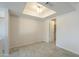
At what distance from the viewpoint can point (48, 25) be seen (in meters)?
5.01

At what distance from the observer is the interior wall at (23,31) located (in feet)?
11.2

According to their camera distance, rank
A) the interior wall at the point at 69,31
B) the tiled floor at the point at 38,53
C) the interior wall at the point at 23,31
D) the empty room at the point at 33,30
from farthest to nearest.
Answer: the interior wall at the point at 23,31 → the interior wall at the point at 69,31 → the empty room at the point at 33,30 → the tiled floor at the point at 38,53

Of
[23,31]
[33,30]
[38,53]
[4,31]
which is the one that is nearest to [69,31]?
[38,53]

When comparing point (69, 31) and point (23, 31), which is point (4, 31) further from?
point (69, 31)

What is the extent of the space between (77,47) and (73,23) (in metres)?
0.84

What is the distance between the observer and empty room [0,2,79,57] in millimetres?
2701

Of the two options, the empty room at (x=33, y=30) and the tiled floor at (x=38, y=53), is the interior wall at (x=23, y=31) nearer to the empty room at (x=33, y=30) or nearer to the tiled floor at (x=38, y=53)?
the empty room at (x=33, y=30)

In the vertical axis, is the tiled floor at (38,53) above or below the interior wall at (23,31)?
below

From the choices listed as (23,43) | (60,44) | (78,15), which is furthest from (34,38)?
(78,15)

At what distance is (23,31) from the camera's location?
379 cm

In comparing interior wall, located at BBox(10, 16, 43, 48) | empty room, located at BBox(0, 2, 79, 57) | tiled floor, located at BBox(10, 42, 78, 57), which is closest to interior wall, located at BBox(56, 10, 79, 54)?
empty room, located at BBox(0, 2, 79, 57)

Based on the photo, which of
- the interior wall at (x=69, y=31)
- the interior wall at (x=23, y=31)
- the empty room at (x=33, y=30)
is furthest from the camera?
the interior wall at (x=23, y=31)

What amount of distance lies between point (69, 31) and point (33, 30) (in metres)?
1.62

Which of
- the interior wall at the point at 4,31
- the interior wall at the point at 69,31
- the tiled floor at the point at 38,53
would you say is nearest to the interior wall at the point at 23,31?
the tiled floor at the point at 38,53
